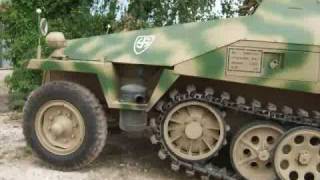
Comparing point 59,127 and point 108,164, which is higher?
point 59,127

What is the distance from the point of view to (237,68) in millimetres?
5961

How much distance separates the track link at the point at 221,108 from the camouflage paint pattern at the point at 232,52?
16 cm

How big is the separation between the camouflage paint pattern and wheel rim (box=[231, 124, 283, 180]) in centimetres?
47

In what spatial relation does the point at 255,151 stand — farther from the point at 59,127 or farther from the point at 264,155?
the point at 59,127

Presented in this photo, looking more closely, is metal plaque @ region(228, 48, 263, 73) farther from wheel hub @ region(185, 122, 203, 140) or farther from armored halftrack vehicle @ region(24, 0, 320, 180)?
wheel hub @ region(185, 122, 203, 140)

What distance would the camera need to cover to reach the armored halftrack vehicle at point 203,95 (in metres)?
5.89

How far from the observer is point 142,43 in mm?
6496

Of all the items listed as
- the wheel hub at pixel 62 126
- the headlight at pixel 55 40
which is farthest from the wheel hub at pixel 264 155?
the headlight at pixel 55 40

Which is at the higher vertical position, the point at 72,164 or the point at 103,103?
the point at 103,103

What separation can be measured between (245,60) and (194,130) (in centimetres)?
85

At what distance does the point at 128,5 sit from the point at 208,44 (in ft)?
15.1

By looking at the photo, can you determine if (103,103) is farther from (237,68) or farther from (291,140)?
(291,140)

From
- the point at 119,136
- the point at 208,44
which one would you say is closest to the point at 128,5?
the point at 119,136

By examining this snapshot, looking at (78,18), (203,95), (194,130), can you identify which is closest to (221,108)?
(203,95)
